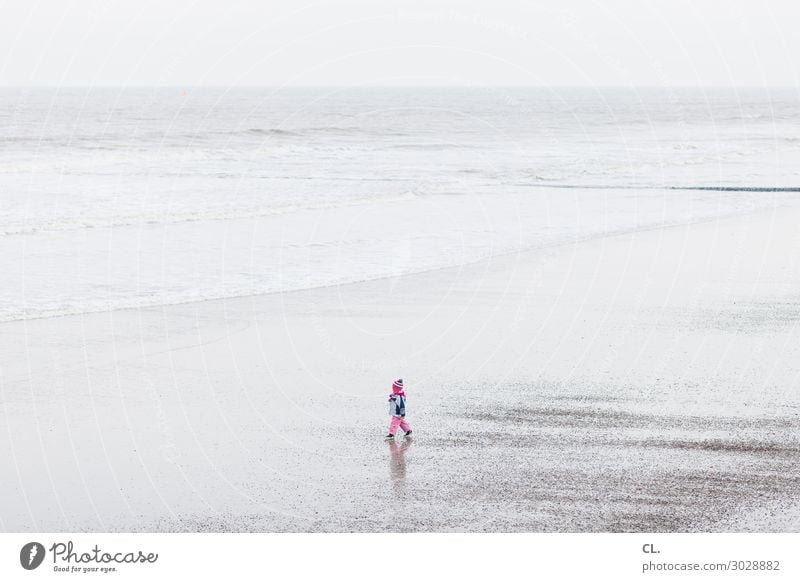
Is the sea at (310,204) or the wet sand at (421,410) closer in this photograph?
the wet sand at (421,410)

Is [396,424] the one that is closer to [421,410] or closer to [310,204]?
[421,410]

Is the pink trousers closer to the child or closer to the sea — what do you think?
the child

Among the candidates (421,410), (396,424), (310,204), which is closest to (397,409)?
(396,424)

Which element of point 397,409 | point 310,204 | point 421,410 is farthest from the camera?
point 310,204

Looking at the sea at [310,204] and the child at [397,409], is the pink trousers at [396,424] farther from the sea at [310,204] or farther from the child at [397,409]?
the sea at [310,204]

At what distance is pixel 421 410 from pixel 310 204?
22654 mm

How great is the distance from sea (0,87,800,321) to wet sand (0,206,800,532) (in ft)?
8.90

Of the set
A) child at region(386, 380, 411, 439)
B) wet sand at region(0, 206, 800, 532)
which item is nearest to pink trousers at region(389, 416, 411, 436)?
child at region(386, 380, 411, 439)

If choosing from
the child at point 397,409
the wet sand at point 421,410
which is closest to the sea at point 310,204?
the wet sand at point 421,410

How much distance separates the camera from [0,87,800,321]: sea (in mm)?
21094

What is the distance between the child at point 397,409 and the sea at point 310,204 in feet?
26.9

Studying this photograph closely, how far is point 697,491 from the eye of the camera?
30.3 feet

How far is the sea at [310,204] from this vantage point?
21094mm

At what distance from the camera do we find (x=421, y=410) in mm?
11992
